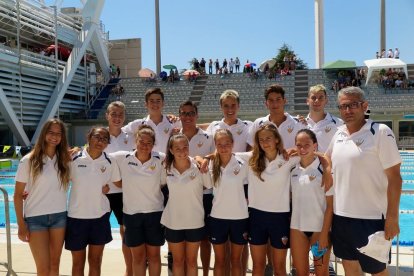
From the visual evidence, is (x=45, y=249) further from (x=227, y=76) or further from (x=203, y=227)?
(x=227, y=76)

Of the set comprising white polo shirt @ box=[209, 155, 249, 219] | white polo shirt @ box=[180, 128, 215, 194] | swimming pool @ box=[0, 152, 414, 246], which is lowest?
swimming pool @ box=[0, 152, 414, 246]

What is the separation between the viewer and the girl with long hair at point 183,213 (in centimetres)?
333

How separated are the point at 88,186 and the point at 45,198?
353mm

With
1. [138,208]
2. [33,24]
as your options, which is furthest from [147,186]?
[33,24]

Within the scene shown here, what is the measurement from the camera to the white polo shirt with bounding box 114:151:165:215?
3.44 meters

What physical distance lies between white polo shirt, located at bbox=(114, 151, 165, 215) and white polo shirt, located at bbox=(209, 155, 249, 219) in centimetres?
52

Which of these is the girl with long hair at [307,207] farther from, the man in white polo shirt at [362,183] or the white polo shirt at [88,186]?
the white polo shirt at [88,186]

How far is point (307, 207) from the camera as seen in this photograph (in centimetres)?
310

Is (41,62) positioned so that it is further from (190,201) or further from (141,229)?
(190,201)

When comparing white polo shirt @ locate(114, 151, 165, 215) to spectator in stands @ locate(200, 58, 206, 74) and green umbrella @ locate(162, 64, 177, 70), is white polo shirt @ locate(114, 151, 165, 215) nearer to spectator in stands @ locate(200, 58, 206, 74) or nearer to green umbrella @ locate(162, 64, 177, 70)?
spectator in stands @ locate(200, 58, 206, 74)

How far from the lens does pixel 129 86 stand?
29984 millimetres


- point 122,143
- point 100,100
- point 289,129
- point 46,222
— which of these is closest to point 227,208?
point 289,129

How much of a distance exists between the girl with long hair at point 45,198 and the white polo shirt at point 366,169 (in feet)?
7.35

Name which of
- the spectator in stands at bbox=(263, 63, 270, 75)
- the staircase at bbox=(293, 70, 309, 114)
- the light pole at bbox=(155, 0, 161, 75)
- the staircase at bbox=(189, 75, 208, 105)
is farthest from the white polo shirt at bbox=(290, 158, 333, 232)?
the light pole at bbox=(155, 0, 161, 75)
